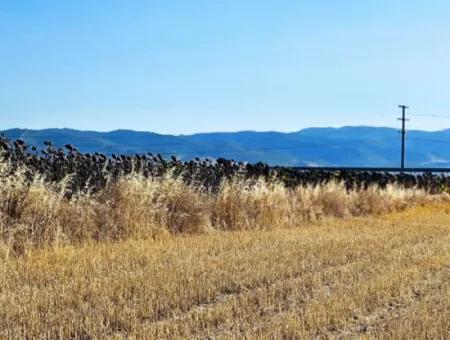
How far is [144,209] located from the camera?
44.7ft

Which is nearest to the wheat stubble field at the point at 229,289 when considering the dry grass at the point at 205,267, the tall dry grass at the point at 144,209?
the dry grass at the point at 205,267

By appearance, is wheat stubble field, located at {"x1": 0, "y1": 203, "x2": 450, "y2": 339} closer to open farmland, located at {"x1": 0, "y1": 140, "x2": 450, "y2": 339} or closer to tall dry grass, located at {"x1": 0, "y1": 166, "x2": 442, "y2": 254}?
open farmland, located at {"x1": 0, "y1": 140, "x2": 450, "y2": 339}

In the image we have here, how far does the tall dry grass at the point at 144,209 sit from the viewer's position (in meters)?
11.5

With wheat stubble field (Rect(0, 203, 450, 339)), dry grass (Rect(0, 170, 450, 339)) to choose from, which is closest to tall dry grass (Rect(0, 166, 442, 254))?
dry grass (Rect(0, 170, 450, 339))

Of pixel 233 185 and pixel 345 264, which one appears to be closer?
pixel 345 264

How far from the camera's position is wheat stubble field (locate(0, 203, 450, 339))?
22.4 feet

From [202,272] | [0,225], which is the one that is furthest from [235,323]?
[0,225]

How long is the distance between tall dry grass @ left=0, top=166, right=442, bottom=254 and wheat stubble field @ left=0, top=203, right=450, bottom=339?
0.52 metres

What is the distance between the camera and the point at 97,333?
21.6 ft

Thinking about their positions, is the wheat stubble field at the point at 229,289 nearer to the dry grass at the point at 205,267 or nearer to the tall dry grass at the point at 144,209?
the dry grass at the point at 205,267

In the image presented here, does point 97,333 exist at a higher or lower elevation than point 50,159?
lower

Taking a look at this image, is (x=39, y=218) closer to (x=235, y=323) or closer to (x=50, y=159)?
(x=50, y=159)

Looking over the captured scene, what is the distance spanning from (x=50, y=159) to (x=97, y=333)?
8.08m

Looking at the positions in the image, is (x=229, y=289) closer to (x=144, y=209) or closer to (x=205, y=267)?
(x=205, y=267)
